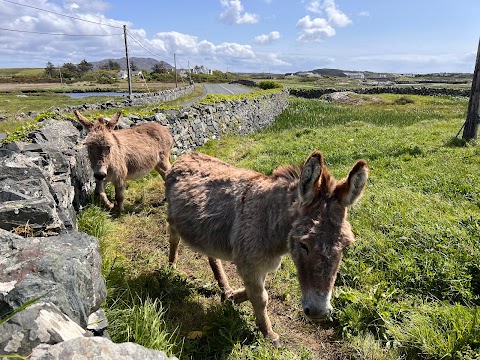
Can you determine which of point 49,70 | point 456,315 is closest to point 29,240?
point 456,315

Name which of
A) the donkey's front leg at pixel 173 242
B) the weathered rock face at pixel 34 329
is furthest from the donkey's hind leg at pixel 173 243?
the weathered rock face at pixel 34 329

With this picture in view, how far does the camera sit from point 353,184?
10.1 feet

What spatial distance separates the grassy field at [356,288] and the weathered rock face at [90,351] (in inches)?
39.5

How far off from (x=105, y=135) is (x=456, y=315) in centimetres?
687

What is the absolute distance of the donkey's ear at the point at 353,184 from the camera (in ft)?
9.78

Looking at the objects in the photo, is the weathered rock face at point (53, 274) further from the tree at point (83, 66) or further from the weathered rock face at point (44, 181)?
the tree at point (83, 66)

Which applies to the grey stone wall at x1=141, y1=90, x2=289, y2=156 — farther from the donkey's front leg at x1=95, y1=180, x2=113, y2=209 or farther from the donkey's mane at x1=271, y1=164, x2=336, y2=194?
the donkey's mane at x1=271, y1=164, x2=336, y2=194

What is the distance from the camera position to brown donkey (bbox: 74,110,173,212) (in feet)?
23.2

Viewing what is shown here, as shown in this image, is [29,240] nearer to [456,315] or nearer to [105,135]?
[456,315]

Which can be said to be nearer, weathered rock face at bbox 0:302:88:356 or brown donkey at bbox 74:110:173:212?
weathered rock face at bbox 0:302:88:356

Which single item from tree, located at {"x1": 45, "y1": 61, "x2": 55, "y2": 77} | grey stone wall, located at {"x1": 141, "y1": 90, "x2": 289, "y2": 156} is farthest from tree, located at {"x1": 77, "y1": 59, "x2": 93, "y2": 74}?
grey stone wall, located at {"x1": 141, "y1": 90, "x2": 289, "y2": 156}

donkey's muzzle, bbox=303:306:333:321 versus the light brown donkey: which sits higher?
the light brown donkey

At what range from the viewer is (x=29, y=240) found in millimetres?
2777

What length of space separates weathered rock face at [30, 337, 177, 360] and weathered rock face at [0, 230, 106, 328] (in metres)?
0.45
